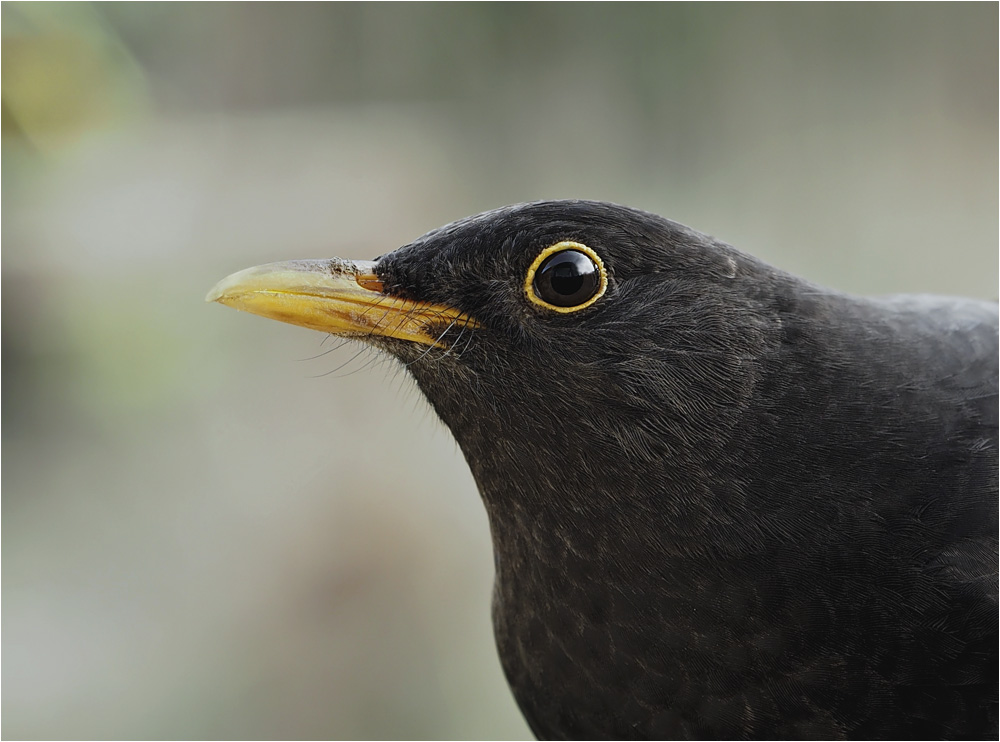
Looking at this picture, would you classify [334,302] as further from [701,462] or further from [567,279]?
[701,462]

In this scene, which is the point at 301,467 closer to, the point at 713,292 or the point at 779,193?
the point at 779,193

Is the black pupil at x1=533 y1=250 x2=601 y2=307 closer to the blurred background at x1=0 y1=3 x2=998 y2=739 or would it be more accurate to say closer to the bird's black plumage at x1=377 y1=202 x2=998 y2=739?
the bird's black plumage at x1=377 y1=202 x2=998 y2=739

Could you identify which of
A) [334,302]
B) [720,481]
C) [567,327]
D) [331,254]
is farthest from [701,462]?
[331,254]

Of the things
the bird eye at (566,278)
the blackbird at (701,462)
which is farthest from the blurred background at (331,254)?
the bird eye at (566,278)

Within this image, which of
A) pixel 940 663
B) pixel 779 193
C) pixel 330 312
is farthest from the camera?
pixel 779 193

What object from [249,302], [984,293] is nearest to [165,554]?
[249,302]
